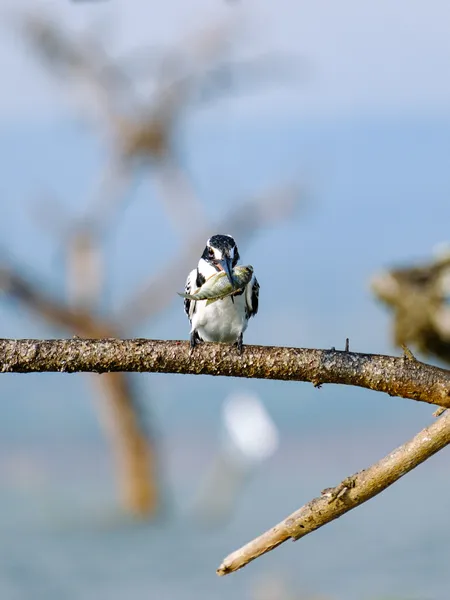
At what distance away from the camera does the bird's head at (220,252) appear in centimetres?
311

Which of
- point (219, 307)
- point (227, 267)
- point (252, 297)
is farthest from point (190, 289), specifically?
point (227, 267)

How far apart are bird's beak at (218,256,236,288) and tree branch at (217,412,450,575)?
70cm

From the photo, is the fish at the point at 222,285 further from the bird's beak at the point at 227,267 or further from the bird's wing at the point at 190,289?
the bird's wing at the point at 190,289

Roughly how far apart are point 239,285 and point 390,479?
0.75 m

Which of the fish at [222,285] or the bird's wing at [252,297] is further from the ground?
the bird's wing at [252,297]

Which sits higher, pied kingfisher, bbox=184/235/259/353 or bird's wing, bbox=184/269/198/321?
bird's wing, bbox=184/269/198/321

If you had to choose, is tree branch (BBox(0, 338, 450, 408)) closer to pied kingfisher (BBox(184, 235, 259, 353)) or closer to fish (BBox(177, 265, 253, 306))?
fish (BBox(177, 265, 253, 306))

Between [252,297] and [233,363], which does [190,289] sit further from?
[233,363]

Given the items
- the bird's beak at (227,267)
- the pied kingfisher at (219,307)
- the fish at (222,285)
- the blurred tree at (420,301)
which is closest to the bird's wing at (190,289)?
the pied kingfisher at (219,307)

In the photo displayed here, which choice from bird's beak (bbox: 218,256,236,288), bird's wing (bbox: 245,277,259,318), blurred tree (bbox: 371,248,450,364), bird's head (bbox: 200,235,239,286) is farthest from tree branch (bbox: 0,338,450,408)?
blurred tree (bbox: 371,248,450,364)

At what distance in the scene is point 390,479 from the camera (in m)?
2.45

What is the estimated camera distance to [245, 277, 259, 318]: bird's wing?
138 inches

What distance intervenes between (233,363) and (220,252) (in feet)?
2.41

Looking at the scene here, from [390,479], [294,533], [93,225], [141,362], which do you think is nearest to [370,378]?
[390,479]
